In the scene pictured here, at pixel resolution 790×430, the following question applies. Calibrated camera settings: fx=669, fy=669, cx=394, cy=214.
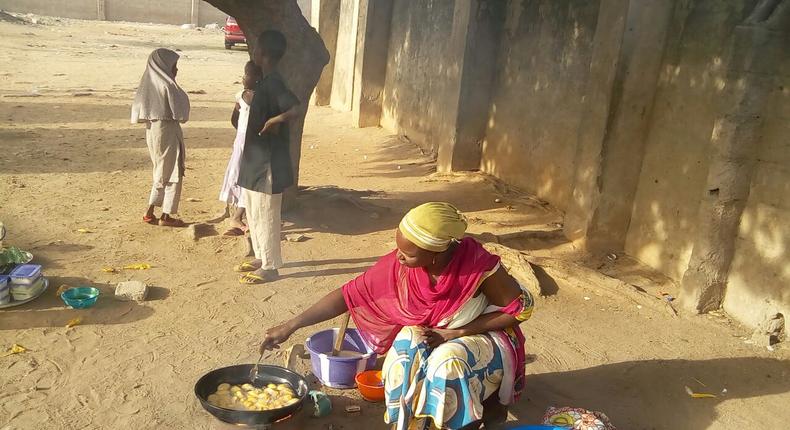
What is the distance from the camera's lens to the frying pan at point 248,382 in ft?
10.5

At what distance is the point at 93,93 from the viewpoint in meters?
14.2

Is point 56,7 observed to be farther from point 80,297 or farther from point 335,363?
point 335,363

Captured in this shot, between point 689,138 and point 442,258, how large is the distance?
11.8ft

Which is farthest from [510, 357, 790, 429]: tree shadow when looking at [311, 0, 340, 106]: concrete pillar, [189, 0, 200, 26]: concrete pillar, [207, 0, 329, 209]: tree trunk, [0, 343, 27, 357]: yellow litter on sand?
[189, 0, 200, 26]: concrete pillar

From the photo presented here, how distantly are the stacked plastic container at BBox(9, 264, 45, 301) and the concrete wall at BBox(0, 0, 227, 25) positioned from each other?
102 ft

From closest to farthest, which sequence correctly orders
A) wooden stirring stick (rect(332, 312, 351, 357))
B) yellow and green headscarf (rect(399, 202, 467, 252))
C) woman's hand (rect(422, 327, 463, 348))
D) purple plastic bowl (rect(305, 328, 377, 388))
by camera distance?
yellow and green headscarf (rect(399, 202, 467, 252)) → woman's hand (rect(422, 327, 463, 348)) → wooden stirring stick (rect(332, 312, 351, 357)) → purple plastic bowl (rect(305, 328, 377, 388))

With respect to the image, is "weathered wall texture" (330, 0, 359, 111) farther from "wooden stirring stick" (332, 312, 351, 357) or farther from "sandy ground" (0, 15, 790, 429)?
"wooden stirring stick" (332, 312, 351, 357)

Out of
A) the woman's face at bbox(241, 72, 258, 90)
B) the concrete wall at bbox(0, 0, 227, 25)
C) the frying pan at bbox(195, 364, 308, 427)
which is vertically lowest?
the frying pan at bbox(195, 364, 308, 427)

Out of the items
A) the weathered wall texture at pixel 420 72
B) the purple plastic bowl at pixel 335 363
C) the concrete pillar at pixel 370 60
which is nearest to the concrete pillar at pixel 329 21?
the concrete pillar at pixel 370 60

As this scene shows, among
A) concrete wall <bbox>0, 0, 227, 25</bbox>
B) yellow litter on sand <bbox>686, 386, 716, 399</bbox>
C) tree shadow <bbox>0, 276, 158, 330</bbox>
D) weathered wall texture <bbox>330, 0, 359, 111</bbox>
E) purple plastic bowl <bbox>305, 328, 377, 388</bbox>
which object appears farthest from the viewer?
concrete wall <bbox>0, 0, 227, 25</bbox>

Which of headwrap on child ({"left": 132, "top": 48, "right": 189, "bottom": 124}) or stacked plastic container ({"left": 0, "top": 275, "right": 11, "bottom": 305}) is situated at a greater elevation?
headwrap on child ({"left": 132, "top": 48, "right": 189, "bottom": 124})

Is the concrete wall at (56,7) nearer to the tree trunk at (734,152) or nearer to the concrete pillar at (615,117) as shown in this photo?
the concrete pillar at (615,117)

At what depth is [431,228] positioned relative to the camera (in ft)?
10.2

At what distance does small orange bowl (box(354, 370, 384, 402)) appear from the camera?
380 centimetres
